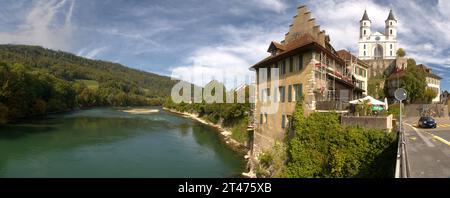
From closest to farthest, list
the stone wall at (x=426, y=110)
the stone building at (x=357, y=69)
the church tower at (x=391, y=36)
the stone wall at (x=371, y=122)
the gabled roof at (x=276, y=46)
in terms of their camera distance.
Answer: the stone wall at (x=371, y=122), the gabled roof at (x=276, y=46), the stone building at (x=357, y=69), the stone wall at (x=426, y=110), the church tower at (x=391, y=36)

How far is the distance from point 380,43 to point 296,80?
347ft

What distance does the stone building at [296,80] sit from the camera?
22141 millimetres

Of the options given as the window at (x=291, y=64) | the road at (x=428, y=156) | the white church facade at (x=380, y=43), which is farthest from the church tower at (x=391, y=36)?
the road at (x=428, y=156)

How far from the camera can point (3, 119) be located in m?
57.3

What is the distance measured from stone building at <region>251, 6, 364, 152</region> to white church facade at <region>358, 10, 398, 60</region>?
309 feet

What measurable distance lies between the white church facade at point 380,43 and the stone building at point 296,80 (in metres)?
94.1

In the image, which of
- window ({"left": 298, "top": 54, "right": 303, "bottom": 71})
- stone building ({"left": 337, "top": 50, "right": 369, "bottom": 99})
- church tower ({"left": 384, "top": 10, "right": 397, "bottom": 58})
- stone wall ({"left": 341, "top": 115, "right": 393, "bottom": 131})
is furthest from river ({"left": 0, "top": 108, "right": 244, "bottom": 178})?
church tower ({"left": 384, "top": 10, "right": 397, "bottom": 58})

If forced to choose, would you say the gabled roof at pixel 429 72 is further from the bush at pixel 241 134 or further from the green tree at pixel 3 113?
the green tree at pixel 3 113

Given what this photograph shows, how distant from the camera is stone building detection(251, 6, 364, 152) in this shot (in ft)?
72.6

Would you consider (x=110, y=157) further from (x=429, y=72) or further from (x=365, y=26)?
(x=365, y=26)

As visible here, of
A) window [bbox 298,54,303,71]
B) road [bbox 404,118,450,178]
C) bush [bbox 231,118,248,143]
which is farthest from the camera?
bush [bbox 231,118,248,143]

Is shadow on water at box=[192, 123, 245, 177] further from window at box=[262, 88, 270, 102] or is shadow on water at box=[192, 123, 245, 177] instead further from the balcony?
the balcony
